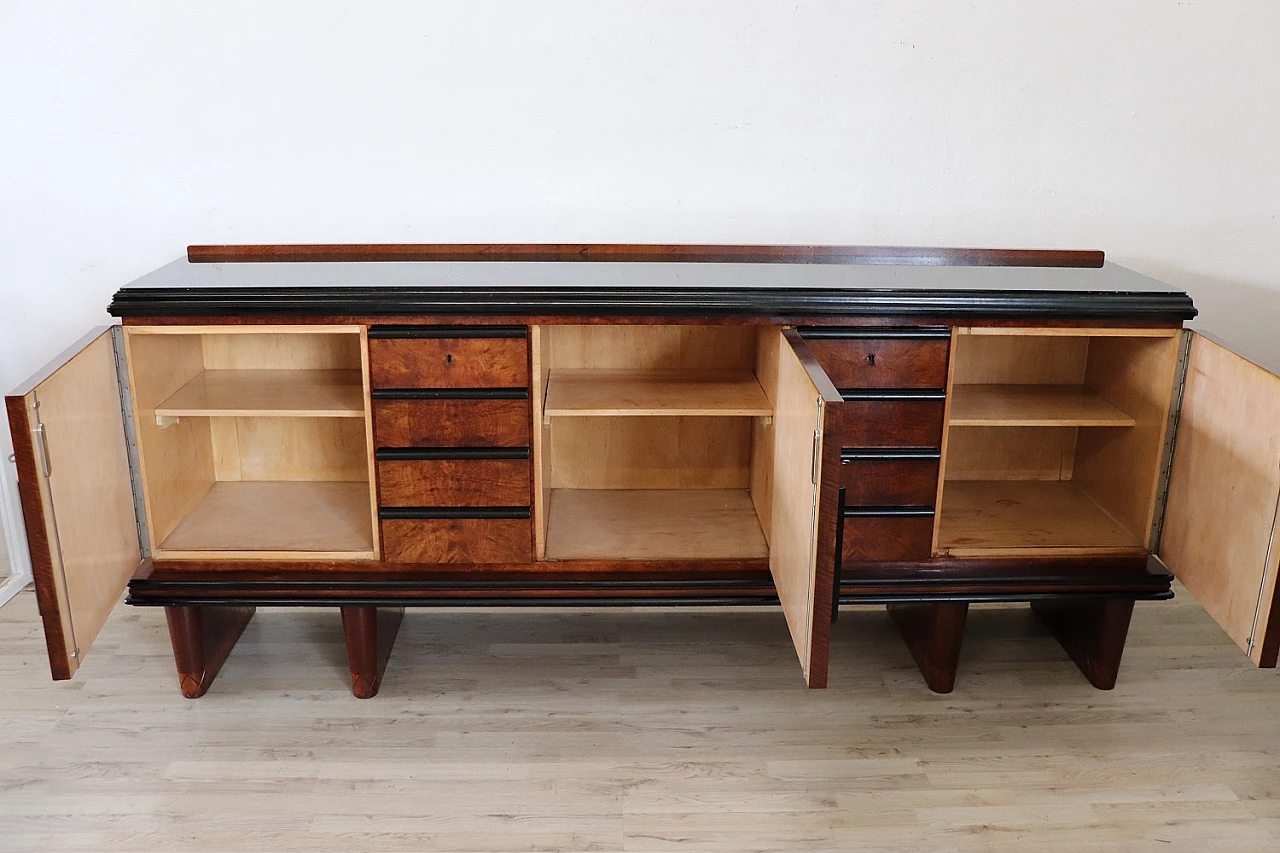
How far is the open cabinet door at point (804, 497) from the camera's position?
5.39 feet

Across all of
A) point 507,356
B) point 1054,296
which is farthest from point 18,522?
point 1054,296

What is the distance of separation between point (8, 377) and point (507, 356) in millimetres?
1477

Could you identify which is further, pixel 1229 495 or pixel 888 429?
pixel 888 429

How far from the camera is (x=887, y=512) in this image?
209 cm

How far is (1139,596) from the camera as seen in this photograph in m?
2.15

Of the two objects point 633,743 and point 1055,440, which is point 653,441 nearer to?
point 633,743

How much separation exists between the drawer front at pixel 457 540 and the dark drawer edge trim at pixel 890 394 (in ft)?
A: 2.25

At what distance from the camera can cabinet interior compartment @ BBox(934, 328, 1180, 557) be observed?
2.14m

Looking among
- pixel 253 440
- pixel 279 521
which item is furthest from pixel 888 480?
pixel 253 440

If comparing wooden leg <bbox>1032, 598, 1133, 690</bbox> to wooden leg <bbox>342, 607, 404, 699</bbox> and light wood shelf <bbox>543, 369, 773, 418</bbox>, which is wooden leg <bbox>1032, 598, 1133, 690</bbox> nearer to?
light wood shelf <bbox>543, 369, 773, 418</bbox>

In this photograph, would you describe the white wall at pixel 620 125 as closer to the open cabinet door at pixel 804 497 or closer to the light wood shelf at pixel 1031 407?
the light wood shelf at pixel 1031 407

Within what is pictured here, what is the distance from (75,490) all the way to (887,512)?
59.2 inches

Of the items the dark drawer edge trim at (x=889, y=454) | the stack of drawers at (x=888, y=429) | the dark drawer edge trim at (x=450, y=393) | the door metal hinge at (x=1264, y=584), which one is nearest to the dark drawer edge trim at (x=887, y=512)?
the stack of drawers at (x=888, y=429)

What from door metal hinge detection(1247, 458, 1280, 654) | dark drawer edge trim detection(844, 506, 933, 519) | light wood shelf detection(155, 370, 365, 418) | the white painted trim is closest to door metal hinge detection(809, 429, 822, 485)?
dark drawer edge trim detection(844, 506, 933, 519)
